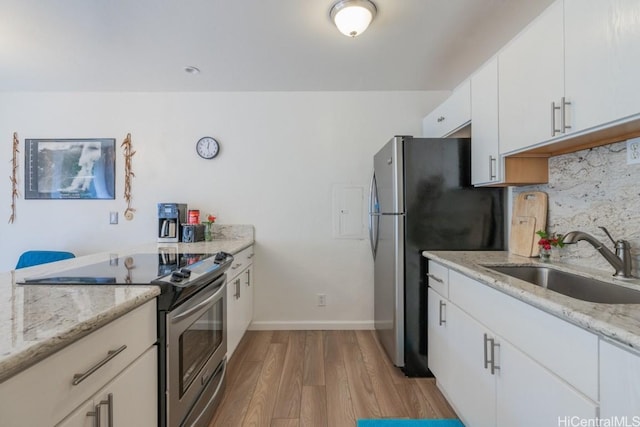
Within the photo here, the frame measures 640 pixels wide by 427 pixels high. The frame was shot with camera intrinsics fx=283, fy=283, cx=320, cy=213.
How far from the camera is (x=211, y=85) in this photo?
2742 millimetres

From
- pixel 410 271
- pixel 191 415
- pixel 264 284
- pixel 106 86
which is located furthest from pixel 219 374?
pixel 106 86

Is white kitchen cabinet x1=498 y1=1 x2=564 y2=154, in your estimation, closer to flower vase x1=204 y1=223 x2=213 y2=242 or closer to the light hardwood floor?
the light hardwood floor

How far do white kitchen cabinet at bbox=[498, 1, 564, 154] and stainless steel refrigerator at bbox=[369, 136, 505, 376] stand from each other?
0.42 m

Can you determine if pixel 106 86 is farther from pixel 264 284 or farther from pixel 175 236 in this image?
pixel 264 284

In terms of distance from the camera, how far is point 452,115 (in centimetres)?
224

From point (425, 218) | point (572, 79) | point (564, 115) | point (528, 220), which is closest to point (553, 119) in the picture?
point (564, 115)

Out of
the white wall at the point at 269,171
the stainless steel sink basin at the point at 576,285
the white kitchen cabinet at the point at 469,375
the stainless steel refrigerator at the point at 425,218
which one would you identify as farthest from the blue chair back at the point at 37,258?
the stainless steel sink basin at the point at 576,285

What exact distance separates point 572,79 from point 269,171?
234cm

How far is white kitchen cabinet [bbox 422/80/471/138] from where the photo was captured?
203 cm

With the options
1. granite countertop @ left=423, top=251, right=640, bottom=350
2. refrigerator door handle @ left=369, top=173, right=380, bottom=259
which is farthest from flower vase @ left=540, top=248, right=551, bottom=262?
refrigerator door handle @ left=369, top=173, right=380, bottom=259

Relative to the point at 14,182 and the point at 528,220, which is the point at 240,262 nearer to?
the point at 528,220

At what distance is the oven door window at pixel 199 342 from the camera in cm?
130

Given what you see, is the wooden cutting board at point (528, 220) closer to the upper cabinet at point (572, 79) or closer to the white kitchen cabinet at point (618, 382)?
the upper cabinet at point (572, 79)

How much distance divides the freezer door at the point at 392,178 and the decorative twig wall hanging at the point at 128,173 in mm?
2499
